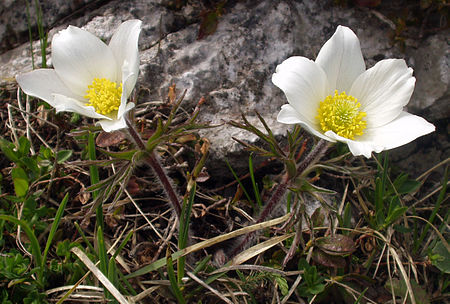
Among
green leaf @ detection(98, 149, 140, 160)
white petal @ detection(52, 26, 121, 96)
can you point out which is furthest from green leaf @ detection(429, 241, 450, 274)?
white petal @ detection(52, 26, 121, 96)

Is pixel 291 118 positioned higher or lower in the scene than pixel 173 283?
higher

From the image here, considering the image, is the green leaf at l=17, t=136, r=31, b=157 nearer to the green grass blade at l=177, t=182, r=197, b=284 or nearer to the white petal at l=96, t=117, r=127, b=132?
the white petal at l=96, t=117, r=127, b=132

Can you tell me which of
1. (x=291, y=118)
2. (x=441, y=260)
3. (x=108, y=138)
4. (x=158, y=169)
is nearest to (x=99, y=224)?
(x=158, y=169)

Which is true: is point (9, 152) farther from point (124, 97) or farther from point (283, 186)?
point (283, 186)

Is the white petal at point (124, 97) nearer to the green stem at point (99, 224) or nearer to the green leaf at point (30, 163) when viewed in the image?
the green stem at point (99, 224)

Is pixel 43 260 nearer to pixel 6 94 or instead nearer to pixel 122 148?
pixel 122 148

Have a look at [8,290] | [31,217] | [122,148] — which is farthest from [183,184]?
[8,290]
